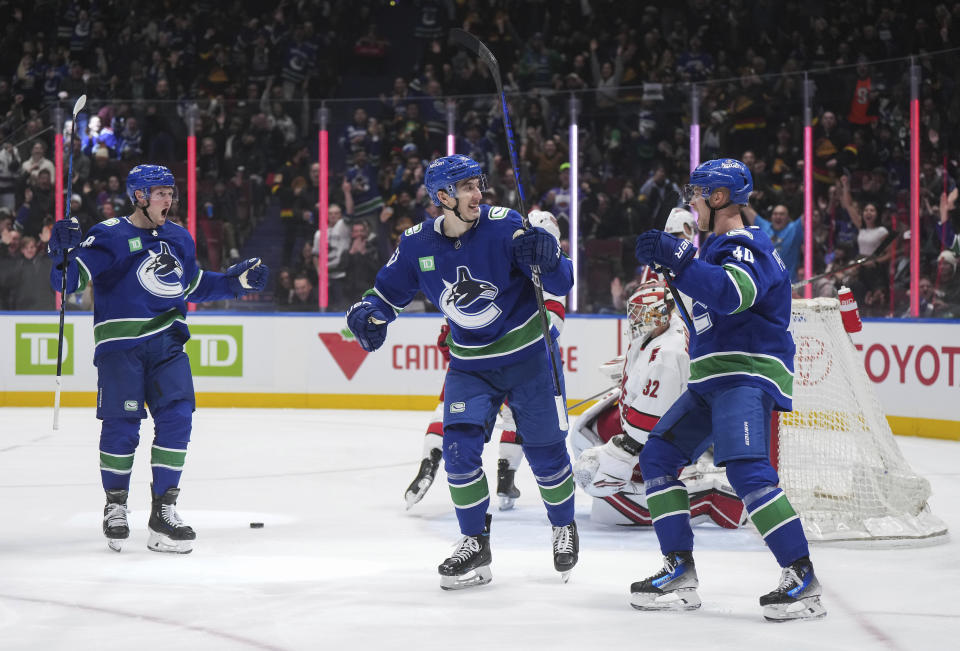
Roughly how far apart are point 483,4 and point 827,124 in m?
5.63

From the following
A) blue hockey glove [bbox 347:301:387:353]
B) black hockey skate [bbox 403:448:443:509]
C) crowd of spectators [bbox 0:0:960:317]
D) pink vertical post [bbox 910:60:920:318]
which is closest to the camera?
blue hockey glove [bbox 347:301:387:353]

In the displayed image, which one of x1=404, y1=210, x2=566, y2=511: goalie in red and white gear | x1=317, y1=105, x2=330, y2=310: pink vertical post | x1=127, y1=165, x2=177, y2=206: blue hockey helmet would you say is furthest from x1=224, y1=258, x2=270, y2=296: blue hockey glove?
x1=317, y1=105, x2=330, y2=310: pink vertical post

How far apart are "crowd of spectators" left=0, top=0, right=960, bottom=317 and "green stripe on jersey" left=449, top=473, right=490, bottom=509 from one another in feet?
15.9

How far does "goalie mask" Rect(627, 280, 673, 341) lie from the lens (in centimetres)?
477

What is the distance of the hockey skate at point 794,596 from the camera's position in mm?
3369

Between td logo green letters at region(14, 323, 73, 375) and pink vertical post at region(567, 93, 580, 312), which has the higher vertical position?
pink vertical post at region(567, 93, 580, 312)

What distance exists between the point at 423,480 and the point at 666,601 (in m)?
1.89

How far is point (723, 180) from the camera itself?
3592 millimetres

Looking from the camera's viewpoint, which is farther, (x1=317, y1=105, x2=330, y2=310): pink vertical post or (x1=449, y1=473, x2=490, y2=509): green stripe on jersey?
(x1=317, y1=105, x2=330, y2=310): pink vertical post

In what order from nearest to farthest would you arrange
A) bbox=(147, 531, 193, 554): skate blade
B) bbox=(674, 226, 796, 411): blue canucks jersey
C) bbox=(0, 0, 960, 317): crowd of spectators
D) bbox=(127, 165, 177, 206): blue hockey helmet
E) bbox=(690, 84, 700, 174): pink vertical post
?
1. bbox=(674, 226, 796, 411): blue canucks jersey
2. bbox=(147, 531, 193, 554): skate blade
3. bbox=(127, 165, 177, 206): blue hockey helmet
4. bbox=(0, 0, 960, 317): crowd of spectators
5. bbox=(690, 84, 700, 174): pink vertical post

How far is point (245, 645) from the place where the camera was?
10.5 feet

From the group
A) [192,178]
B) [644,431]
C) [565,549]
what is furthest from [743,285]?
[192,178]

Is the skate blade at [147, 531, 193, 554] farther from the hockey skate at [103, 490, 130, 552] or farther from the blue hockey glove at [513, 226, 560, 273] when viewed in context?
the blue hockey glove at [513, 226, 560, 273]

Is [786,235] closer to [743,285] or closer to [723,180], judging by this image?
[723,180]
